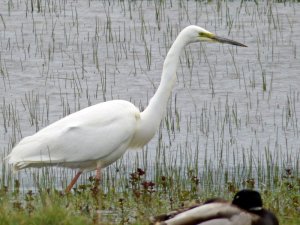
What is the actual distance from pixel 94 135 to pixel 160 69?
611 centimetres

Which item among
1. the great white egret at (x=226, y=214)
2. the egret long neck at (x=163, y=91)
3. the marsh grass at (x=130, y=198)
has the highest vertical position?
the egret long neck at (x=163, y=91)

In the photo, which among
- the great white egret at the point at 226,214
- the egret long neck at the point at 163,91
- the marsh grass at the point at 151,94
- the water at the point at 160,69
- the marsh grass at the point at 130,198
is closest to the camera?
the great white egret at the point at 226,214

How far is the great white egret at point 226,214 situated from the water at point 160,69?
4087 mm

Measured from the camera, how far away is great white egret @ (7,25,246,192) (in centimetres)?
966

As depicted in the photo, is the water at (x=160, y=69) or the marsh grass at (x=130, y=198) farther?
the water at (x=160, y=69)

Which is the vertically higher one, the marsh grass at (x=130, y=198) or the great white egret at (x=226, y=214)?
the great white egret at (x=226, y=214)

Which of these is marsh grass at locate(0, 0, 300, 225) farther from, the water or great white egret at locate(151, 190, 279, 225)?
great white egret at locate(151, 190, 279, 225)

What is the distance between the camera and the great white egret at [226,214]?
21.3ft

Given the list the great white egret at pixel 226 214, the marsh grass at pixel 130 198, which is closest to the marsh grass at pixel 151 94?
the marsh grass at pixel 130 198

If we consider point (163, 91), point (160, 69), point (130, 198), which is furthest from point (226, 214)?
point (160, 69)

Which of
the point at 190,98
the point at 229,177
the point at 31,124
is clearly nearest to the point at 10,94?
the point at 31,124

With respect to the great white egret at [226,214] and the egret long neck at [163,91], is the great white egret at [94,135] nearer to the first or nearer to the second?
the egret long neck at [163,91]

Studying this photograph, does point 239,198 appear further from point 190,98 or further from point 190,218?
point 190,98

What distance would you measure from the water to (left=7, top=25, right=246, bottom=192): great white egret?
1.05 meters
